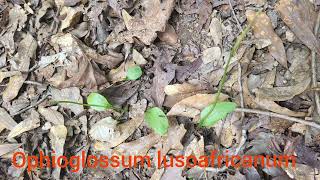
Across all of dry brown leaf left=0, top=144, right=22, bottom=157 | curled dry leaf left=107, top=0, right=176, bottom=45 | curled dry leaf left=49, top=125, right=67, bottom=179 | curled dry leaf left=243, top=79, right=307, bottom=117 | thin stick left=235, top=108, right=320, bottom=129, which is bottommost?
dry brown leaf left=0, top=144, right=22, bottom=157

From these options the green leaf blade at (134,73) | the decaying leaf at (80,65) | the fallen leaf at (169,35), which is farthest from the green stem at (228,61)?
the decaying leaf at (80,65)

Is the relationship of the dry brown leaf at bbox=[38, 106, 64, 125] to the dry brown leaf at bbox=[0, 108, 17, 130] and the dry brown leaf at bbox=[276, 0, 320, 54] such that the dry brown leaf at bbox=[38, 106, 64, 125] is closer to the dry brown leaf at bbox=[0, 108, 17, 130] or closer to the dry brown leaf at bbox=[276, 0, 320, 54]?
the dry brown leaf at bbox=[0, 108, 17, 130]

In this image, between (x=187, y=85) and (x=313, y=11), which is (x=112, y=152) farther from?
(x=313, y=11)

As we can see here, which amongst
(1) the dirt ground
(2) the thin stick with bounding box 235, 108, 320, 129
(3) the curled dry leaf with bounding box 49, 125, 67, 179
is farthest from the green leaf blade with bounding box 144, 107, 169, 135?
(3) the curled dry leaf with bounding box 49, 125, 67, 179

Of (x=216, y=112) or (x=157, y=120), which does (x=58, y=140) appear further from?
(x=216, y=112)

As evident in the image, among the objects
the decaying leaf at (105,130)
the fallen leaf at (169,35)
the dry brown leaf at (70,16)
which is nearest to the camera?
the decaying leaf at (105,130)

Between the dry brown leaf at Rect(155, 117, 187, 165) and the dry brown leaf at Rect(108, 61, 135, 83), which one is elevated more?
the dry brown leaf at Rect(108, 61, 135, 83)

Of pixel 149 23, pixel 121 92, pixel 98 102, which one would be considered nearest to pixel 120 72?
pixel 121 92

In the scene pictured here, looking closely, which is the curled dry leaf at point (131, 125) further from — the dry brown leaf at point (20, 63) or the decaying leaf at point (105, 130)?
the dry brown leaf at point (20, 63)
